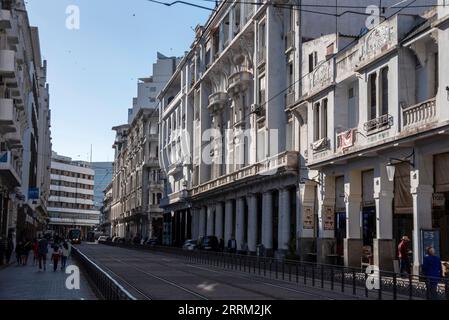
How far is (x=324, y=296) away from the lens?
2111 cm

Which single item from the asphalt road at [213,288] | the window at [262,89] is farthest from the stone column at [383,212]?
the window at [262,89]

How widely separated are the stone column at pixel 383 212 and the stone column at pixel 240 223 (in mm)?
23343

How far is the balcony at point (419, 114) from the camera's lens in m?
23.6

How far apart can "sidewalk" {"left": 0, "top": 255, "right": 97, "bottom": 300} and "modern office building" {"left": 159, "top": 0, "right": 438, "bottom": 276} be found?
38.9ft

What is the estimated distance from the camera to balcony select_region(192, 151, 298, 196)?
3894 centimetres

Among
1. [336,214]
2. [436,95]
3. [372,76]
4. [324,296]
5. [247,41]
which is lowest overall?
[324,296]

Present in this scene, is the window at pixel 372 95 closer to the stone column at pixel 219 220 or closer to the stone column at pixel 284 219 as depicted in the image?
the stone column at pixel 284 219

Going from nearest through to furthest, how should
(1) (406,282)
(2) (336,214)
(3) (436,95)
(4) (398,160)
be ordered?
(1) (406,282), (3) (436,95), (4) (398,160), (2) (336,214)

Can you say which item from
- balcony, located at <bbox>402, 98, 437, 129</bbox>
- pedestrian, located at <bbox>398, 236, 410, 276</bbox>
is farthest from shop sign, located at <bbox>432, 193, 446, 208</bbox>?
balcony, located at <bbox>402, 98, 437, 129</bbox>

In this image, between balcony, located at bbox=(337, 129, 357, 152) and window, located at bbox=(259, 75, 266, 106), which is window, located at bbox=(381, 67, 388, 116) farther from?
window, located at bbox=(259, 75, 266, 106)

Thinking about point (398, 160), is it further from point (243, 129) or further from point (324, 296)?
point (243, 129)

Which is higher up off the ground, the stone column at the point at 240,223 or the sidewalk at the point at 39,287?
the stone column at the point at 240,223
